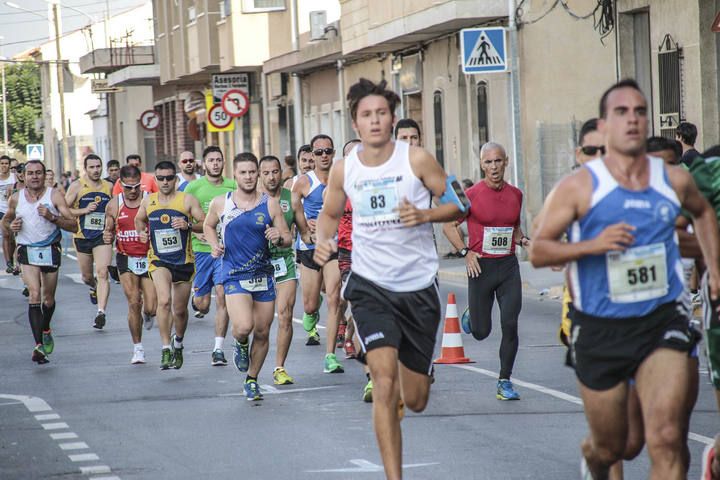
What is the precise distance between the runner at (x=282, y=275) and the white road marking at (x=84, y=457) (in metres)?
2.94

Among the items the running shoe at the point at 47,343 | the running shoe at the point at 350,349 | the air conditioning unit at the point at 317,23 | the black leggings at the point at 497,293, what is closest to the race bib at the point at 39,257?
the running shoe at the point at 47,343

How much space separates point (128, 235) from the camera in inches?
612

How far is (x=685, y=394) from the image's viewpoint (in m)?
6.39

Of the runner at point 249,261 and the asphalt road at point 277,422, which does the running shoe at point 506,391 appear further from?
the runner at point 249,261

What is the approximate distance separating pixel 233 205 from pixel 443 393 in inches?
84.2

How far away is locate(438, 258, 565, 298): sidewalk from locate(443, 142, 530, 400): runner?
7489 millimetres

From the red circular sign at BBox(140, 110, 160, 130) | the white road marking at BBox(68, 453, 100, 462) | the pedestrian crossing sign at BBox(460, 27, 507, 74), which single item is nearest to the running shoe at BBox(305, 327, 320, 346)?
the white road marking at BBox(68, 453, 100, 462)

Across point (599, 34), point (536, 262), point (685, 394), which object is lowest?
point (685, 394)

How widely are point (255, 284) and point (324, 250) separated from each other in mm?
3777

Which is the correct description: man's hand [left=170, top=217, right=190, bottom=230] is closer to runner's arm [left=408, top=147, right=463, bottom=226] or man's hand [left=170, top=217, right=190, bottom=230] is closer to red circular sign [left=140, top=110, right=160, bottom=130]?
runner's arm [left=408, top=147, right=463, bottom=226]

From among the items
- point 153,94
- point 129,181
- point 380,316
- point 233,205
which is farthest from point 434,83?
point 153,94

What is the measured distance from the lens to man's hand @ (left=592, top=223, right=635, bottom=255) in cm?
625

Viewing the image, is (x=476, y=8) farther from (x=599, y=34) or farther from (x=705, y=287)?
(x=705, y=287)

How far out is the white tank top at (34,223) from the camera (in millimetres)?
15914
